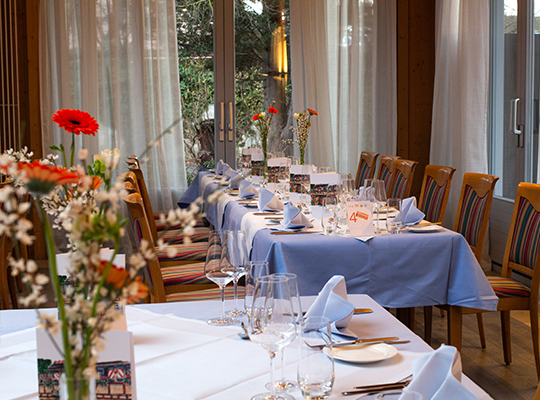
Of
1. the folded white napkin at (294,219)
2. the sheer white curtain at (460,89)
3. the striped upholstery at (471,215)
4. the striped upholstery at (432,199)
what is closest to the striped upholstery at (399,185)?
the striped upholstery at (432,199)

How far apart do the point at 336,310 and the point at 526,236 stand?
1735 millimetres

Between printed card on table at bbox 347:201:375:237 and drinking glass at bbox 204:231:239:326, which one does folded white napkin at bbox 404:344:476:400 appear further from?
printed card on table at bbox 347:201:375:237

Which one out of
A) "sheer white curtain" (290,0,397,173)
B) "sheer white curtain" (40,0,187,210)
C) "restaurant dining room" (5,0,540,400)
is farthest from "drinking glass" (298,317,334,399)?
"sheer white curtain" (290,0,397,173)

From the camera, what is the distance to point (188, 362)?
1.14 meters

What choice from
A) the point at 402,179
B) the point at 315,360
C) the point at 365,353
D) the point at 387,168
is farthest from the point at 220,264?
the point at 387,168

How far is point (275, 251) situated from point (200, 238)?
157 centimetres

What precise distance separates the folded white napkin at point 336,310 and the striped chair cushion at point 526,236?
1.64 meters

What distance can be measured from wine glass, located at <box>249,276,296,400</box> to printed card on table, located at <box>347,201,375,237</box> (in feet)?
4.92

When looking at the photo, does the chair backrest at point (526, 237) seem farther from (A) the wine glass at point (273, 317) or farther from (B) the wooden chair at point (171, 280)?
(A) the wine glass at point (273, 317)

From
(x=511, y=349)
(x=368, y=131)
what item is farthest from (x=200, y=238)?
(x=368, y=131)

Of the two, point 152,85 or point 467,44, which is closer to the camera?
point 467,44

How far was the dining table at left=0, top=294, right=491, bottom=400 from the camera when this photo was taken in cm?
102

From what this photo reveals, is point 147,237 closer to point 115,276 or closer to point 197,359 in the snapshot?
point 197,359

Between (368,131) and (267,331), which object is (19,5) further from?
(267,331)
